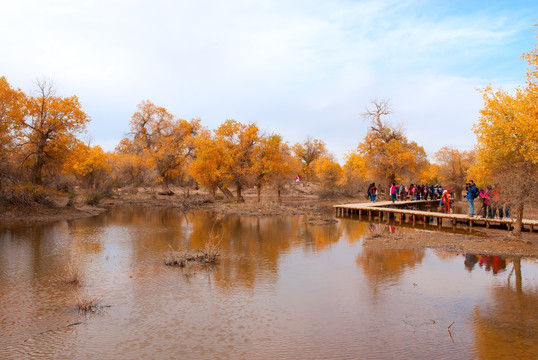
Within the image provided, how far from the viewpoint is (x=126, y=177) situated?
5109 centimetres

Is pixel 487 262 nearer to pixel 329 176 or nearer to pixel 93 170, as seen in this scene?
pixel 329 176

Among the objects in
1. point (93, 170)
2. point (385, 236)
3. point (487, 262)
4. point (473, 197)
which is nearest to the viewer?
point (487, 262)

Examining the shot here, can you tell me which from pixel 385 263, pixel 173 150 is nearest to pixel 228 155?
pixel 173 150

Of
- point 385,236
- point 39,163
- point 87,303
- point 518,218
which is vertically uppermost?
point 39,163

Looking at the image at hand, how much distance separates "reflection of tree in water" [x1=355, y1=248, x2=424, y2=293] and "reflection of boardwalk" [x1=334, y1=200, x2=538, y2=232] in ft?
20.1

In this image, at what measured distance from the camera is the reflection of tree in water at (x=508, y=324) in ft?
24.9

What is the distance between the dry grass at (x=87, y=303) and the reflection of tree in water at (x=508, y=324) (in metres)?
8.34

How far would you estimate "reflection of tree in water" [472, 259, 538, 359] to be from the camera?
7578 mm

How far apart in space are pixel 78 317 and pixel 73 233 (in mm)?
13386

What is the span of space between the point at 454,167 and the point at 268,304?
4578 cm

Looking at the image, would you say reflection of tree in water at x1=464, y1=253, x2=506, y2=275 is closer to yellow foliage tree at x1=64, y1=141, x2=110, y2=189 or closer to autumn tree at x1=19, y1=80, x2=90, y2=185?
autumn tree at x1=19, y1=80, x2=90, y2=185

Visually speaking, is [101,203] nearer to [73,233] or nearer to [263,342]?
[73,233]

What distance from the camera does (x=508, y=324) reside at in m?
8.90

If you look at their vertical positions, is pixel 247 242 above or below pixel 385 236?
below
